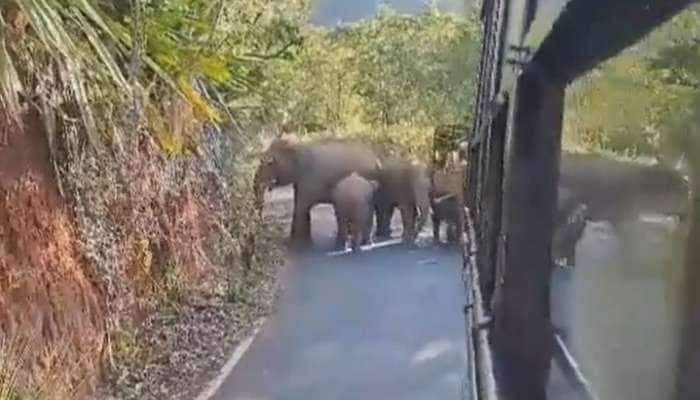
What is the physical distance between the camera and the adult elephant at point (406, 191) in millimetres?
4336

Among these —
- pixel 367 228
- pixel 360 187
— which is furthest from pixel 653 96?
pixel 360 187

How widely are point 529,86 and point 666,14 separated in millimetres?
725

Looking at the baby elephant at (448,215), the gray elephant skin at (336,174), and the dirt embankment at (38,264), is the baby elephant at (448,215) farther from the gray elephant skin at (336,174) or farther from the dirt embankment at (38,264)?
the dirt embankment at (38,264)

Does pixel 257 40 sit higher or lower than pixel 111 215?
higher

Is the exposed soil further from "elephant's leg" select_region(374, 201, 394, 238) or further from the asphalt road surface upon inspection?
"elephant's leg" select_region(374, 201, 394, 238)

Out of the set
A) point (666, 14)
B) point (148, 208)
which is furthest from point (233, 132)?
point (666, 14)

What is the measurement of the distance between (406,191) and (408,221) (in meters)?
0.20

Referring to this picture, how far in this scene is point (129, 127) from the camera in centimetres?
277

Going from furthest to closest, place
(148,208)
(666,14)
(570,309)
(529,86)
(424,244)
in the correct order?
1. (424,244)
2. (148,208)
3. (529,86)
4. (570,309)
5. (666,14)

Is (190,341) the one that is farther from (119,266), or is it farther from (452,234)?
(452,234)

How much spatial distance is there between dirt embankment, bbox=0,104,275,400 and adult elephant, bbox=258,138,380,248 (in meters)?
0.25

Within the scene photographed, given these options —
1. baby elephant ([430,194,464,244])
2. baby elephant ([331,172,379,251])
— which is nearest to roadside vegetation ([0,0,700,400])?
baby elephant ([430,194,464,244])

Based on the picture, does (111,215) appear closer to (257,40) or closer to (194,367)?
(194,367)

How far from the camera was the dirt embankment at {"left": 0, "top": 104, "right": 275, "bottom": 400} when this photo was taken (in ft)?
8.05
